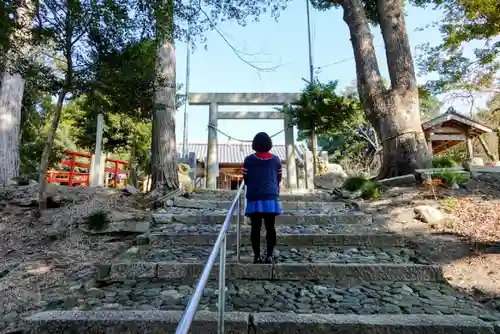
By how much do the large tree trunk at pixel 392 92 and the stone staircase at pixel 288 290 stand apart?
7.90 feet

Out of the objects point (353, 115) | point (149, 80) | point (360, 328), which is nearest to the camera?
point (360, 328)

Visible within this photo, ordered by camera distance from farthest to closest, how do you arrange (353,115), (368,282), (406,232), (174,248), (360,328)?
(353,115)
(406,232)
(174,248)
(368,282)
(360,328)

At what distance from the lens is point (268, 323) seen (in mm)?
1904

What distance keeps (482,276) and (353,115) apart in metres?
7.46

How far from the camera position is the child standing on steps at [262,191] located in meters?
2.92

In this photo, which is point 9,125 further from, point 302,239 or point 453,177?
point 453,177

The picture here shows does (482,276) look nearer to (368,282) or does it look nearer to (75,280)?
(368,282)

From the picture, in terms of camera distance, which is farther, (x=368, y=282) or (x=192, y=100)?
(x=192, y=100)

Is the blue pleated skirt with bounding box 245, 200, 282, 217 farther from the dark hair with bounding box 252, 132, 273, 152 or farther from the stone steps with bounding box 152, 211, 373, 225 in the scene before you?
the stone steps with bounding box 152, 211, 373, 225

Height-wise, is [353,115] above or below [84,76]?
above

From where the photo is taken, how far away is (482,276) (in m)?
2.65

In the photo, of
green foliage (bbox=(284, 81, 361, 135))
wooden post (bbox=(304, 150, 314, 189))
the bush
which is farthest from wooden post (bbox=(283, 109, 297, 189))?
the bush

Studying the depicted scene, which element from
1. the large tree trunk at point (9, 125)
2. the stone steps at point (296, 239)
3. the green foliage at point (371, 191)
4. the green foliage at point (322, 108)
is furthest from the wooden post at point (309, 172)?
the large tree trunk at point (9, 125)

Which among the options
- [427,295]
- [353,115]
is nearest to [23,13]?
[427,295]
